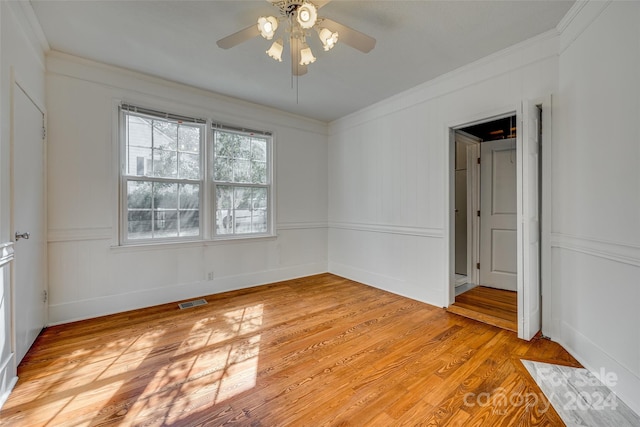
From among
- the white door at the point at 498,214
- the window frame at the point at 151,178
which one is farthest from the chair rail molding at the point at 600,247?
the window frame at the point at 151,178

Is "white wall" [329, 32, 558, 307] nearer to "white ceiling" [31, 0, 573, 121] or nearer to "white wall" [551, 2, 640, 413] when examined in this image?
"white ceiling" [31, 0, 573, 121]

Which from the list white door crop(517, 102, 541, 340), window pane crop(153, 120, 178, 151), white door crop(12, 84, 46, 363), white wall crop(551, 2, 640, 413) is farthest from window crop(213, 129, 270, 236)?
white wall crop(551, 2, 640, 413)

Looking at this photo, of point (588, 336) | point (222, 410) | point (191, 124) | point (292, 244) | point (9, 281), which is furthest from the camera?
point (292, 244)

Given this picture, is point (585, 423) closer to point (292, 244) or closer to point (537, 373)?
point (537, 373)

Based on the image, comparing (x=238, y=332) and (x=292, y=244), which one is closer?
(x=238, y=332)

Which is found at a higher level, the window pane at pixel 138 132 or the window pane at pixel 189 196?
the window pane at pixel 138 132

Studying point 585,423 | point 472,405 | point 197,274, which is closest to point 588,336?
point 585,423

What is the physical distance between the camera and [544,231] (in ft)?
8.00

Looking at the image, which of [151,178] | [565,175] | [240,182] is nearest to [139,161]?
[151,178]

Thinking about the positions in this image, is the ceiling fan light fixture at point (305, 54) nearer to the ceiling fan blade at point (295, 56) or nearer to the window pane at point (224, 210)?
the ceiling fan blade at point (295, 56)

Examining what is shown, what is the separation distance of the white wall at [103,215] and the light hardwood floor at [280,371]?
331 millimetres

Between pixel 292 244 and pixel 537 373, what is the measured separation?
3.30 m

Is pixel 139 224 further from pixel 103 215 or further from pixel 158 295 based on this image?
pixel 158 295

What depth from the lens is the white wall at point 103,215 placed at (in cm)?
275
